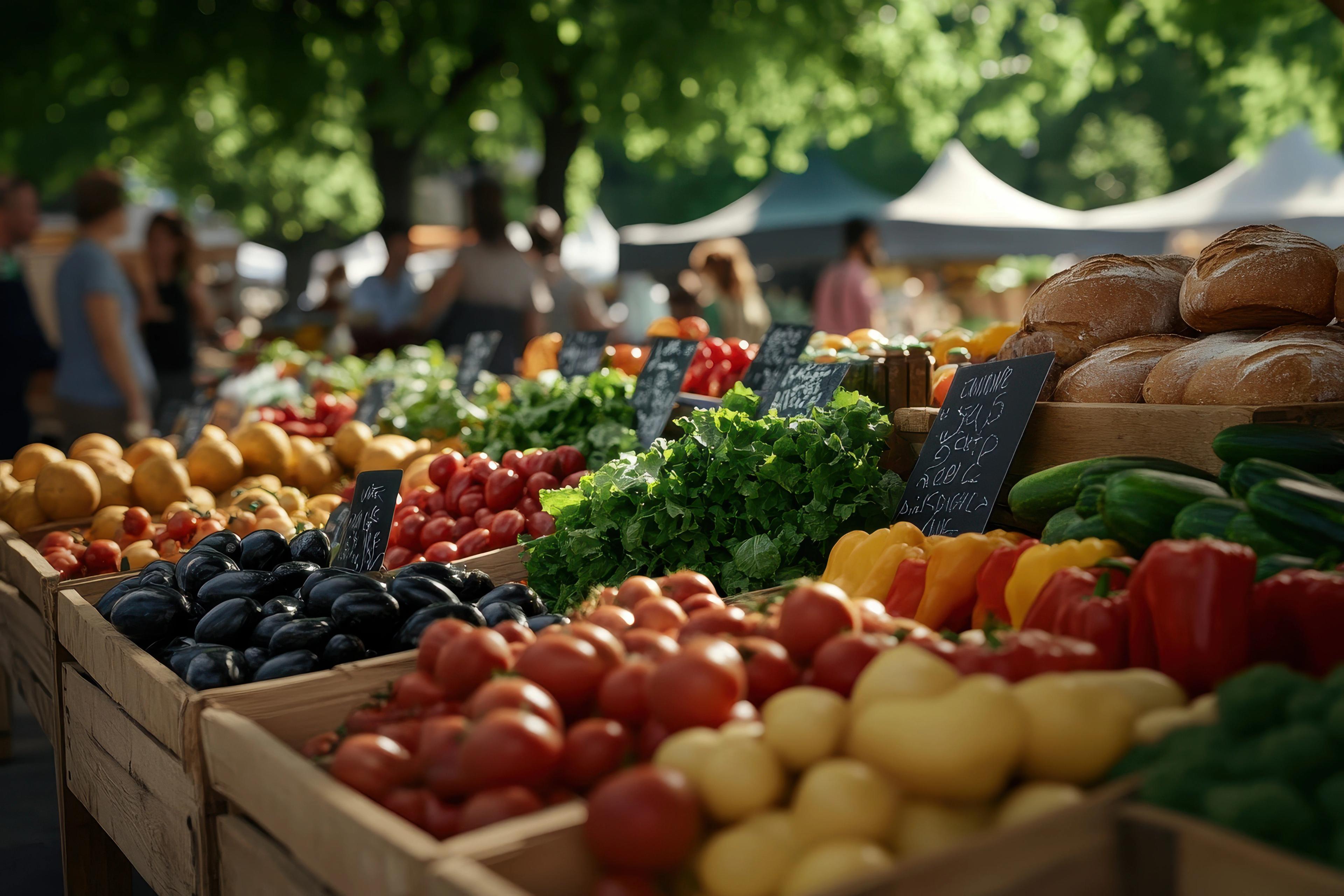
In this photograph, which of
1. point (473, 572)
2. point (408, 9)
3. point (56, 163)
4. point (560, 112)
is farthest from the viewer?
point (56, 163)

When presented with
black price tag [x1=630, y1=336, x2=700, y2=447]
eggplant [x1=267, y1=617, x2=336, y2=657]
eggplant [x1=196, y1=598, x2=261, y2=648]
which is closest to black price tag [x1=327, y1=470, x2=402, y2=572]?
eggplant [x1=196, y1=598, x2=261, y2=648]

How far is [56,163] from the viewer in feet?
51.7

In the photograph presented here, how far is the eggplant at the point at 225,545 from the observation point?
2623 millimetres

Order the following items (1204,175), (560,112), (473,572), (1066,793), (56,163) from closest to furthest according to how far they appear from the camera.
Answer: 1. (1066,793)
2. (473,572)
3. (560,112)
4. (56,163)
5. (1204,175)

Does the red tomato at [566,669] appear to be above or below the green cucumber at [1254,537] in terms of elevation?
below

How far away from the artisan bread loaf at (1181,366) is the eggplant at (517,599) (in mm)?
1429

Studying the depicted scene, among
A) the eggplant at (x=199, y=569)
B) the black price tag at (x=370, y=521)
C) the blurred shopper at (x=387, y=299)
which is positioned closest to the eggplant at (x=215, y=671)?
the eggplant at (x=199, y=569)

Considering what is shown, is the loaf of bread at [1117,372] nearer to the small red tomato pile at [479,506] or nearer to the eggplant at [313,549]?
the small red tomato pile at [479,506]

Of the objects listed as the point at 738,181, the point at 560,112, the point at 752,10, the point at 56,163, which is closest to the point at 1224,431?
the point at 752,10

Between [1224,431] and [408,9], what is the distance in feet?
26.6

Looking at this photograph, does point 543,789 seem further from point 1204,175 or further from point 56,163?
point 1204,175

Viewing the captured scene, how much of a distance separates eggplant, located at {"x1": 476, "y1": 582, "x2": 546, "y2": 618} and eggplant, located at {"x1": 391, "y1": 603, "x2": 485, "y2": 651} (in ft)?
0.23

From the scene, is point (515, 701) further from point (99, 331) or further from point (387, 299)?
point (387, 299)

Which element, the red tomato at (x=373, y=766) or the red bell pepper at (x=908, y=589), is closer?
the red tomato at (x=373, y=766)
